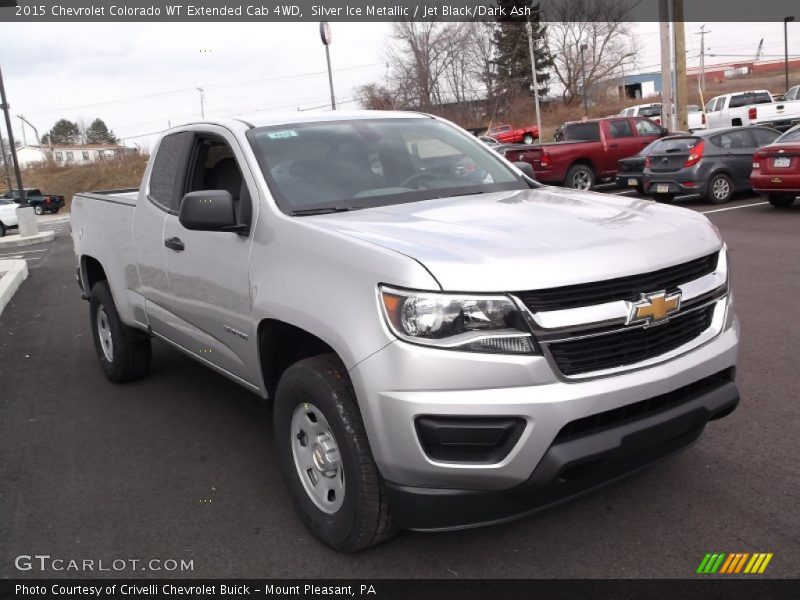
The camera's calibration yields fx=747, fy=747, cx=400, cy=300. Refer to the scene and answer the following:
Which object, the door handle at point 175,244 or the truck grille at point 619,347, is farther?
the door handle at point 175,244

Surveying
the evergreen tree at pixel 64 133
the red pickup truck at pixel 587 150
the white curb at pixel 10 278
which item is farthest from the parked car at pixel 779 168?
the evergreen tree at pixel 64 133

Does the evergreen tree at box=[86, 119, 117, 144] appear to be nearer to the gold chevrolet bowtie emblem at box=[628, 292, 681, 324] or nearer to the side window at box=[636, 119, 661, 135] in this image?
the side window at box=[636, 119, 661, 135]

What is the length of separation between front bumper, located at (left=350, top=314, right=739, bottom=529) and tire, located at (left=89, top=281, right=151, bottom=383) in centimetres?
338

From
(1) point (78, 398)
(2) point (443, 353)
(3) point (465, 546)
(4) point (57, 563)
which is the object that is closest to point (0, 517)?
(4) point (57, 563)

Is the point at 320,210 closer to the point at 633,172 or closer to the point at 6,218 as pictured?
the point at 633,172

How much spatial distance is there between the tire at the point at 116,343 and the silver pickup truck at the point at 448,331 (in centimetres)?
184

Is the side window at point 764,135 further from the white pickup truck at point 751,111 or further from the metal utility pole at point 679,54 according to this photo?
the white pickup truck at point 751,111

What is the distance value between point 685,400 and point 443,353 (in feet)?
3.43

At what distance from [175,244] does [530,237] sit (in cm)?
228

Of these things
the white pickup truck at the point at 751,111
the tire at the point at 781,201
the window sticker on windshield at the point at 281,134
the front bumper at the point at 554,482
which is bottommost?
the tire at the point at 781,201

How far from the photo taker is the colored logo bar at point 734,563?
284 cm

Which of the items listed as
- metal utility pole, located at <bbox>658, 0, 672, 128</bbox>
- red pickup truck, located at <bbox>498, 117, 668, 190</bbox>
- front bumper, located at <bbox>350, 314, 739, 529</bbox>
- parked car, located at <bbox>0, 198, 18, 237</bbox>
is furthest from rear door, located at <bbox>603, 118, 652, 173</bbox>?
parked car, located at <bbox>0, 198, 18, 237</bbox>

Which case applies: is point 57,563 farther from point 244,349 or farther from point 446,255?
point 446,255

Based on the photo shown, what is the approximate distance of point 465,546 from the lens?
3143mm
